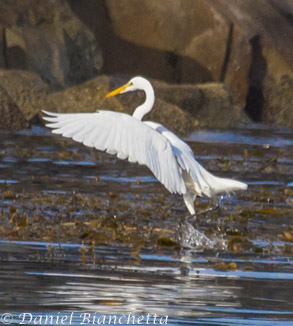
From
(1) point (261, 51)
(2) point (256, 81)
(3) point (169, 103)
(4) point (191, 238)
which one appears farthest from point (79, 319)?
(1) point (261, 51)

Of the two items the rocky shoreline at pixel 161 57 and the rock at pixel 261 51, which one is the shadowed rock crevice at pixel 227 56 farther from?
the rock at pixel 261 51

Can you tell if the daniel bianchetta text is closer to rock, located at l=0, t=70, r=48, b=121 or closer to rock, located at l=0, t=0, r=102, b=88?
rock, located at l=0, t=70, r=48, b=121

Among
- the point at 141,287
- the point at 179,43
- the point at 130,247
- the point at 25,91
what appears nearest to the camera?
the point at 141,287

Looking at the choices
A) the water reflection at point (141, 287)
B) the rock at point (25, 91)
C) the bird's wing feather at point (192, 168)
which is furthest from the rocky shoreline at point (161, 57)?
the water reflection at point (141, 287)

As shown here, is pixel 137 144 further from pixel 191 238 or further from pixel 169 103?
pixel 169 103

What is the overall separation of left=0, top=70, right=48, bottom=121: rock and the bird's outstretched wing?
10198mm

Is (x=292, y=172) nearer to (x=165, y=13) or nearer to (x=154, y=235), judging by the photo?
(x=154, y=235)

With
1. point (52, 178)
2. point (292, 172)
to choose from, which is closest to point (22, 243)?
point (52, 178)

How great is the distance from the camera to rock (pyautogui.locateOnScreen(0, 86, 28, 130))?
18922 millimetres

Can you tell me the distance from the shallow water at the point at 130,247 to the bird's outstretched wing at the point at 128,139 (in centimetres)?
Answer: 58

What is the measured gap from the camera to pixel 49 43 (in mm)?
22703

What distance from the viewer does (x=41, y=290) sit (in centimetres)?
696

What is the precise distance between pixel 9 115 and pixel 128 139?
383 inches

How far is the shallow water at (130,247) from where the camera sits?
6.65 m
